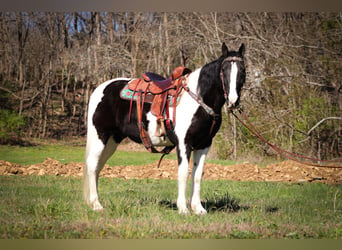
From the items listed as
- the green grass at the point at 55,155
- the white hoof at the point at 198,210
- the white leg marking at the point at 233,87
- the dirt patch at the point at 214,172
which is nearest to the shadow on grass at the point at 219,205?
the white hoof at the point at 198,210

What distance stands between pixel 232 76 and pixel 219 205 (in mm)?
1970

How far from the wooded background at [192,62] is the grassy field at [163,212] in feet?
6.93

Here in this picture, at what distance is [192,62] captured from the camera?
10844 mm

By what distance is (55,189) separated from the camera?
19.0 feet

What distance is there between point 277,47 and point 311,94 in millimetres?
1348

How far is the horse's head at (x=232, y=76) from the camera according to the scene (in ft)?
12.4

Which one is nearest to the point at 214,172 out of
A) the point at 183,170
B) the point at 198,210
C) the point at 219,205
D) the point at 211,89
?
the point at 219,205

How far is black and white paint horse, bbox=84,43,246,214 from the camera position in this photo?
3939 mm

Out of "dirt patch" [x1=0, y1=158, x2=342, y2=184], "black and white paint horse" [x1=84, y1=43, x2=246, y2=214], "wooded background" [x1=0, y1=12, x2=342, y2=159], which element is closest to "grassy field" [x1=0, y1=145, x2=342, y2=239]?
"black and white paint horse" [x1=84, y1=43, x2=246, y2=214]

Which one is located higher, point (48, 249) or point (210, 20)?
point (210, 20)

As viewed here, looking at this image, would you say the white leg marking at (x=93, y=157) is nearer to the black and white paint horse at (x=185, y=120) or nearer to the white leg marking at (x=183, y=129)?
the black and white paint horse at (x=185, y=120)

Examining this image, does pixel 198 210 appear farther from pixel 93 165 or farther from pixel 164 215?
pixel 93 165
